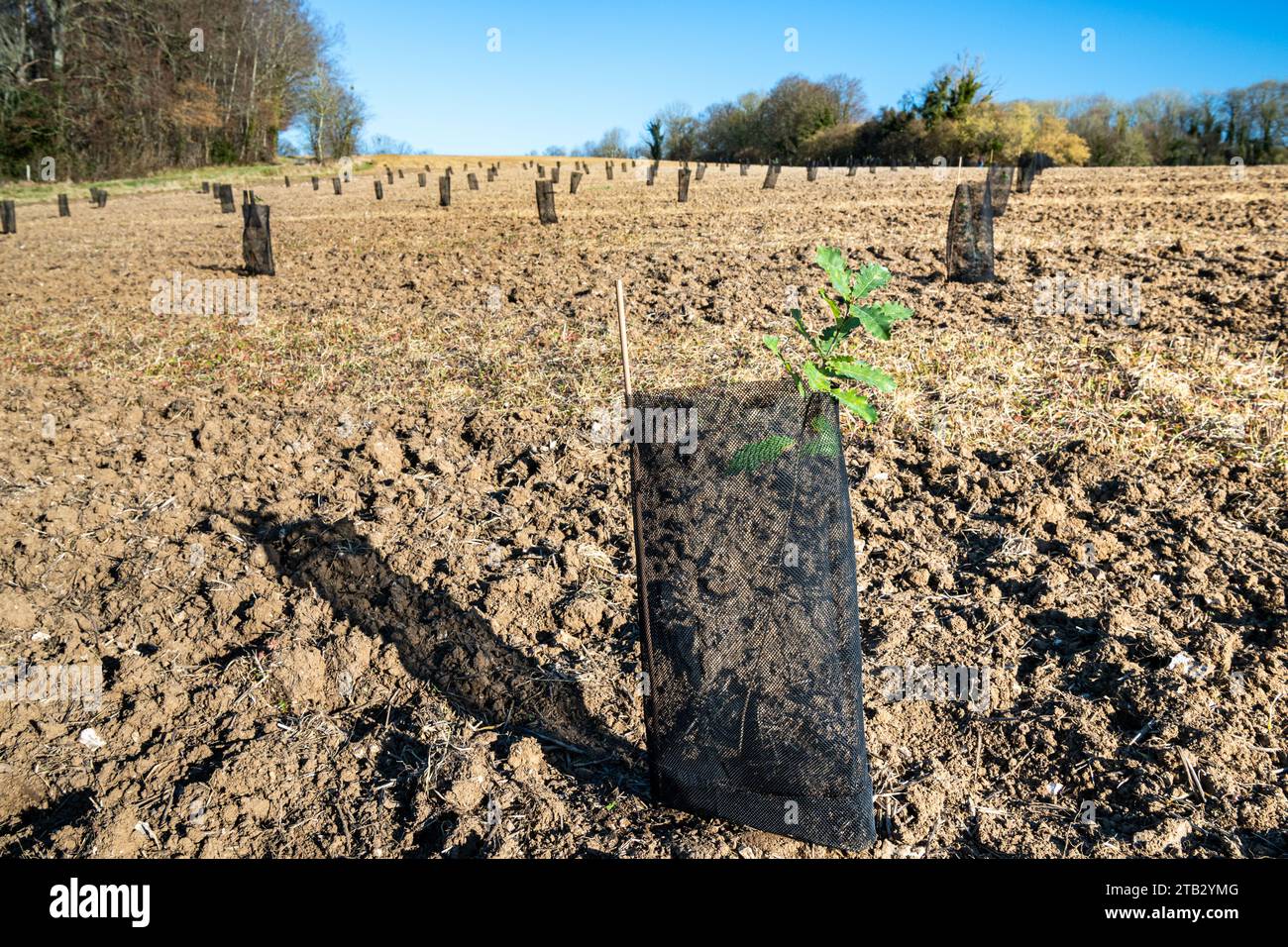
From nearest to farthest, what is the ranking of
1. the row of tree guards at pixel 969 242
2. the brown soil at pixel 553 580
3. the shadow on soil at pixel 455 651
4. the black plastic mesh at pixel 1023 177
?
the brown soil at pixel 553 580 → the shadow on soil at pixel 455 651 → the row of tree guards at pixel 969 242 → the black plastic mesh at pixel 1023 177

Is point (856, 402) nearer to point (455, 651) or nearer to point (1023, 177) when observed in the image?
point (455, 651)

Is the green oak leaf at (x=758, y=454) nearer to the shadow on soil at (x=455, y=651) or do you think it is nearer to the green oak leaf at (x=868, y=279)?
the green oak leaf at (x=868, y=279)

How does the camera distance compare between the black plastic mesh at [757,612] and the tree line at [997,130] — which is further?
the tree line at [997,130]

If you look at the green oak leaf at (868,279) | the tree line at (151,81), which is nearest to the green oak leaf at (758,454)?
the green oak leaf at (868,279)

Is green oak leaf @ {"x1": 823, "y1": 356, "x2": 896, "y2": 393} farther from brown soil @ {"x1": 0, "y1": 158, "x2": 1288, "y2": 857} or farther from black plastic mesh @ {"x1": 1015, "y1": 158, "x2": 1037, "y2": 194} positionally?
black plastic mesh @ {"x1": 1015, "y1": 158, "x2": 1037, "y2": 194}

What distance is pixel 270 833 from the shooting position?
7.51 ft

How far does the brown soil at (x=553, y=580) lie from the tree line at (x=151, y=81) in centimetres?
3063

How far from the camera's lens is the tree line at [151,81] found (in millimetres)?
34812

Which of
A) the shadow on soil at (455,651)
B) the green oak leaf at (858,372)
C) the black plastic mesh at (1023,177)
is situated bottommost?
the shadow on soil at (455,651)

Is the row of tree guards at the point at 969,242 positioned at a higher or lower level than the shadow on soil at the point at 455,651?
higher

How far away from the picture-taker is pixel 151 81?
1551 inches

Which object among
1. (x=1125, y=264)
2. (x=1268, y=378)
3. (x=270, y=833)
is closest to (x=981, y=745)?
(x=270, y=833)

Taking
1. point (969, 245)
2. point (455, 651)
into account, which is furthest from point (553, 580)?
point (969, 245)
